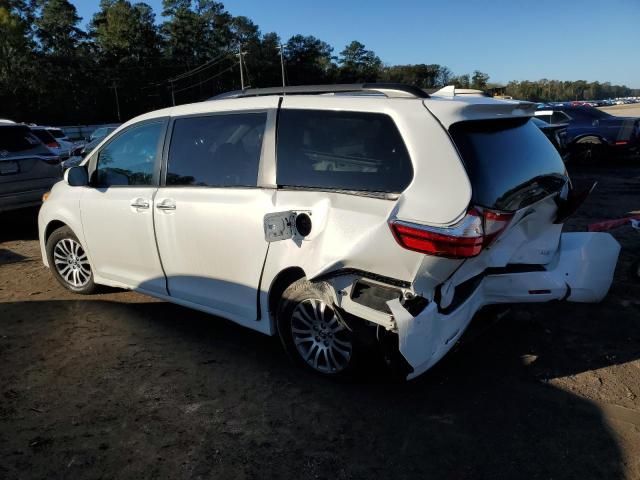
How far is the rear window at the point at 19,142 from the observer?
7.75 m

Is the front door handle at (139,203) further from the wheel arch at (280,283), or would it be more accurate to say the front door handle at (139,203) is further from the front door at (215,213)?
the wheel arch at (280,283)

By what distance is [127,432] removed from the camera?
2.87 m

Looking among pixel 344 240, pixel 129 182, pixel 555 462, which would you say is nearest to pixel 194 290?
pixel 129 182

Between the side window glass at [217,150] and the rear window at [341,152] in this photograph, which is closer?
the rear window at [341,152]

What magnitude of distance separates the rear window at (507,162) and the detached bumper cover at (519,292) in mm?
506

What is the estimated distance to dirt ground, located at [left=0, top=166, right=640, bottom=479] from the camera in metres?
2.62

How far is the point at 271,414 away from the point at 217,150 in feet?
6.22

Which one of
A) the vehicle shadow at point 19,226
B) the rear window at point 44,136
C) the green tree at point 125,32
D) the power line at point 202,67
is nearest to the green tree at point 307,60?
the power line at point 202,67

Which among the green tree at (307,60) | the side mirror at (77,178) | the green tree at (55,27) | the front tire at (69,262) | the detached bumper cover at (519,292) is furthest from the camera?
the green tree at (307,60)

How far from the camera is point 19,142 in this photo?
7973mm

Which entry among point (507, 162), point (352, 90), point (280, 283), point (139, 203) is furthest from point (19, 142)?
point (507, 162)

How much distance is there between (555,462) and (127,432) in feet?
7.55

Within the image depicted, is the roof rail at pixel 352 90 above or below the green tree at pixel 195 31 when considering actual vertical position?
below

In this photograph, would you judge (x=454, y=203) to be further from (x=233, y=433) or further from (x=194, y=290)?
(x=194, y=290)
